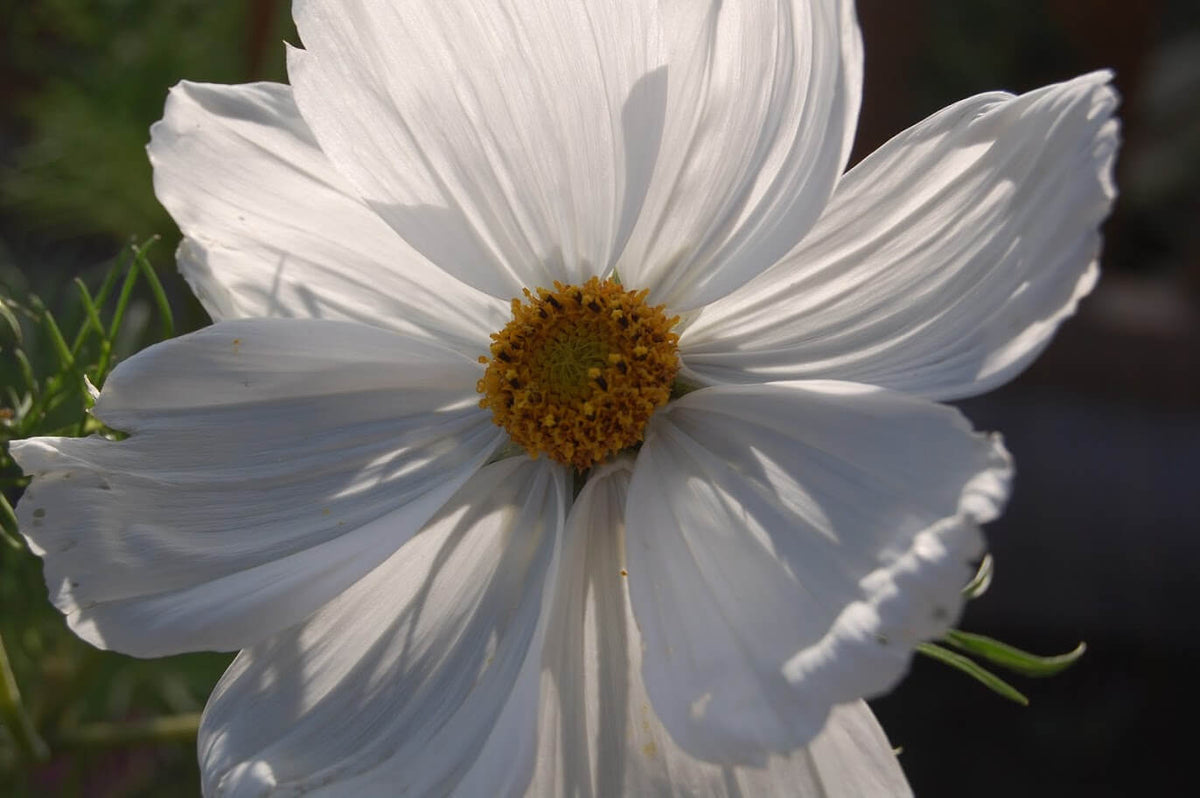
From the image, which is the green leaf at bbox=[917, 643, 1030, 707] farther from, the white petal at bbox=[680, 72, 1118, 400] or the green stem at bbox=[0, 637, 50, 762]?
the green stem at bbox=[0, 637, 50, 762]

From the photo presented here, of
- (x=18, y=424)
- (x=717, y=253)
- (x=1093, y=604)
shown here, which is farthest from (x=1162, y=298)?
(x=18, y=424)

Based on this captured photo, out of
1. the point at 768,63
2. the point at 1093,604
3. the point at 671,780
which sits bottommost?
the point at 1093,604

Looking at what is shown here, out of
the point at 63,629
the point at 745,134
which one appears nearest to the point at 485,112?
the point at 745,134

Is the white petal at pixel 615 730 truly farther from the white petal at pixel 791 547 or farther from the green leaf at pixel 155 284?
the green leaf at pixel 155 284

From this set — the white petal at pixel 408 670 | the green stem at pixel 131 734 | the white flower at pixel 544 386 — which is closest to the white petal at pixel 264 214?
the white flower at pixel 544 386

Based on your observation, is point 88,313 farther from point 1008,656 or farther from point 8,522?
point 1008,656

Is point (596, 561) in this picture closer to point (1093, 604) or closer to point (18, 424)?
point (18, 424)

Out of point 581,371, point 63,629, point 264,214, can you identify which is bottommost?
point 63,629

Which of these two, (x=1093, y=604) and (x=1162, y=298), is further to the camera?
(x=1162, y=298)
